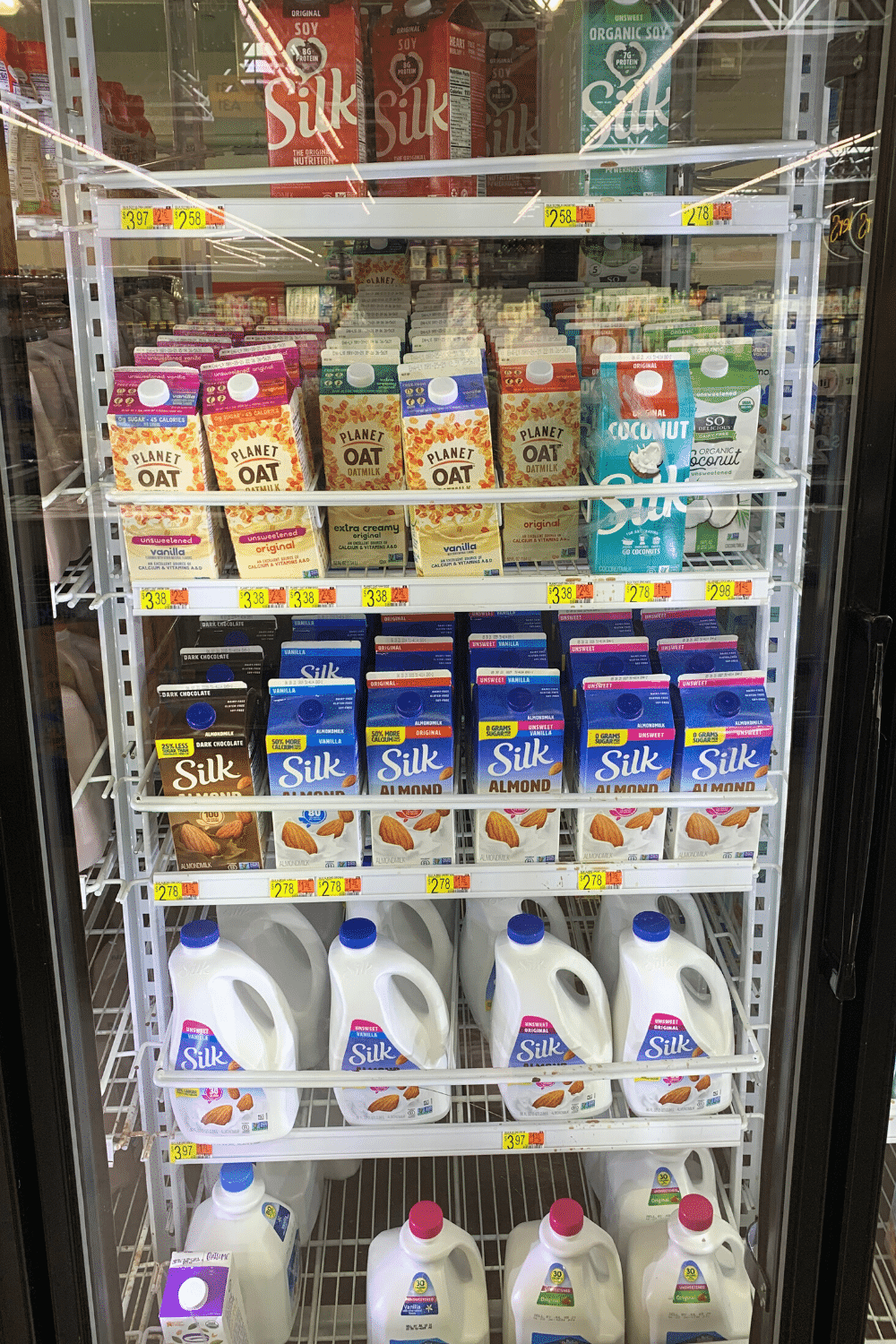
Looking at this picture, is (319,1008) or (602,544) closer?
(602,544)

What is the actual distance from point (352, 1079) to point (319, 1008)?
8.1 inches

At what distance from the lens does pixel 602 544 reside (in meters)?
1.64

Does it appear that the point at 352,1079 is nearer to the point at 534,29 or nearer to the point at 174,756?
the point at 174,756

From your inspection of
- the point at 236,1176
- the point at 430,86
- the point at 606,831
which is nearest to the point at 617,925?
the point at 606,831

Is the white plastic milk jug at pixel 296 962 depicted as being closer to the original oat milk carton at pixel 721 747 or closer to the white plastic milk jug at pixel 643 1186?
the white plastic milk jug at pixel 643 1186

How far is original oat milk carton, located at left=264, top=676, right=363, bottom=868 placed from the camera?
1.68 m

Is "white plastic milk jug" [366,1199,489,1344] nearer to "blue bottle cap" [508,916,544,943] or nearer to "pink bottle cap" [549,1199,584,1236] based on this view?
"pink bottle cap" [549,1199,584,1236]

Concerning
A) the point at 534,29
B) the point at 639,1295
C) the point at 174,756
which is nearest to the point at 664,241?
the point at 534,29

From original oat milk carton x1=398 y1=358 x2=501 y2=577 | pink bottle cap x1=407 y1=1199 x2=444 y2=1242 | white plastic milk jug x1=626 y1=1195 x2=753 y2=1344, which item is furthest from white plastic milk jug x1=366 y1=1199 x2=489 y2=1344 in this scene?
original oat milk carton x1=398 y1=358 x2=501 y2=577

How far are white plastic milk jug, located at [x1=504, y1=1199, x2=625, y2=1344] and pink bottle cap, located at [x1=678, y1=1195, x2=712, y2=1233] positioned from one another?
13 centimetres

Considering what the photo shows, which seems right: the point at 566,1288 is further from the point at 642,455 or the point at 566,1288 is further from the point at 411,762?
the point at 642,455

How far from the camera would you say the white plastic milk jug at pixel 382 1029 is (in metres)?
1.74

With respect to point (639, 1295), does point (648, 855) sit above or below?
above

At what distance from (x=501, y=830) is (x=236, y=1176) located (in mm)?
707
